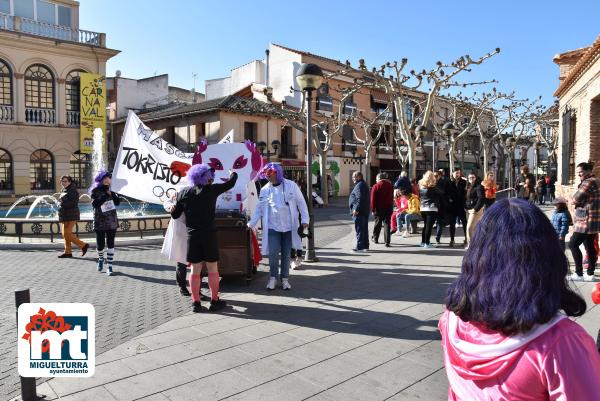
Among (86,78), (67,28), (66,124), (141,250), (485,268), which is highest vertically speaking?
(67,28)

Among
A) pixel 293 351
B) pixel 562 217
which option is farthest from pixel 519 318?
pixel 562 217

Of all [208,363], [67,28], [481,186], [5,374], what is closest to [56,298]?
[5,374]

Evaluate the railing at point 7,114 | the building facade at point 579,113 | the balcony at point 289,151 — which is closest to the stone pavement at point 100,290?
the building facade at point 579,113

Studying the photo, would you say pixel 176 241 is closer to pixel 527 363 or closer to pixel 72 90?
pixel 527 363

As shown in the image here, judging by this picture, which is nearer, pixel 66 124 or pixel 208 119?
pixel 66 124

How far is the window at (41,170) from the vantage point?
27.4 metres

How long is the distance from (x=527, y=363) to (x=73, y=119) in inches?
1229

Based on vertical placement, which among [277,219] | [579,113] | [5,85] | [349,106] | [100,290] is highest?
[349,106]

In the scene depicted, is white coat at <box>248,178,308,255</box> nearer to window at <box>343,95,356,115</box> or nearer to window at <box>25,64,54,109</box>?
window at <box>25,64,54,109</box>

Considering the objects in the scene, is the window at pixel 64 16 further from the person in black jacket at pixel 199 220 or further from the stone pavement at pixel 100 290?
the person in black jacket at pixel 199 220

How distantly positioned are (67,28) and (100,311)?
2783 centimetres

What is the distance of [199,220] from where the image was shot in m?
5.51

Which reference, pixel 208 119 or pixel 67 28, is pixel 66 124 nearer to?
pixel 67 28

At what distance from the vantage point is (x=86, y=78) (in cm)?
2777
